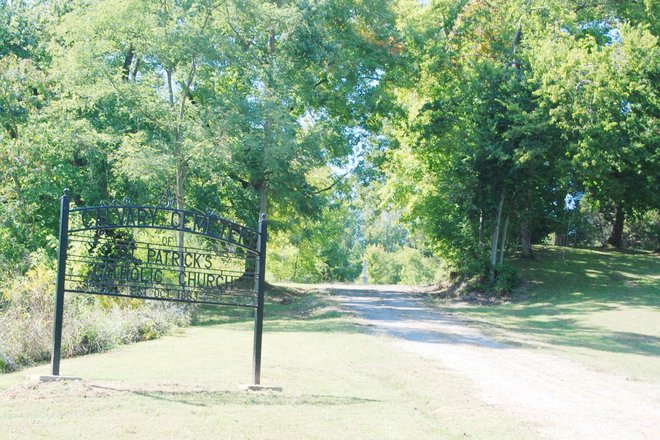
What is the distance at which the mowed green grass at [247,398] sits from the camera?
24.1ft

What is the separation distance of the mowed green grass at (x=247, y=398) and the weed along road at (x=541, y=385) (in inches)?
16.7

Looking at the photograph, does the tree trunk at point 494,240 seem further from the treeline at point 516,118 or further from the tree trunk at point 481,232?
the tree trunk at point 481,232

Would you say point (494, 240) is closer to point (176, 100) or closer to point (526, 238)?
point (526, 238)

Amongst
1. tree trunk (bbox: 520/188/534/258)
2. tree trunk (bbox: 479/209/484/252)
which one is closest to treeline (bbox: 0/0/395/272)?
tree trunk (bbox: 479/209/484/252)

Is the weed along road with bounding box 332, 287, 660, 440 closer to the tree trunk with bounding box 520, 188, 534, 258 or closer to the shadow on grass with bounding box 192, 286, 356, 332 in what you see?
the shadow on grass with bounding box 192, 286, 356, 332

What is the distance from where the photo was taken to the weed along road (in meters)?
8.68

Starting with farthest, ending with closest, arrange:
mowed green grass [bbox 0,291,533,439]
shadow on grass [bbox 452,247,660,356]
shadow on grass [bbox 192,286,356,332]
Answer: shadow on grass [bbox 192,286,356,332] → shadow on grass [bbox 452,247,660,356] → mowed green grass [bbox 0,291,533,439]

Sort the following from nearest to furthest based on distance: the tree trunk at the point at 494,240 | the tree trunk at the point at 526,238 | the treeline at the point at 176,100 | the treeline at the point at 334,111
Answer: the treeline at the point at 176,100, the treeline at the point at 334,111, the tree trunk at the point at 494,240, the tree trunk at the point at 526,238

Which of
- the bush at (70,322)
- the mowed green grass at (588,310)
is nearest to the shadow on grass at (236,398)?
the bush at (70,322)

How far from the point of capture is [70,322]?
1440 centimetres

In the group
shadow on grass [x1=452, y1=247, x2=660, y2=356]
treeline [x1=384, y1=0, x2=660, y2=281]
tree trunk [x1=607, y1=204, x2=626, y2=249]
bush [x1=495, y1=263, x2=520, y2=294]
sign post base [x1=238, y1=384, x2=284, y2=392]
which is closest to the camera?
sign post base [x1=238, y1=384, x2=284, y2=392]

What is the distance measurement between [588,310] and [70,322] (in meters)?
17.5

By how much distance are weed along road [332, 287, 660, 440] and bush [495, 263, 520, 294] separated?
1049 cm

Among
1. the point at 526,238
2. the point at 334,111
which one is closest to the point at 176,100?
the point at 334,111
